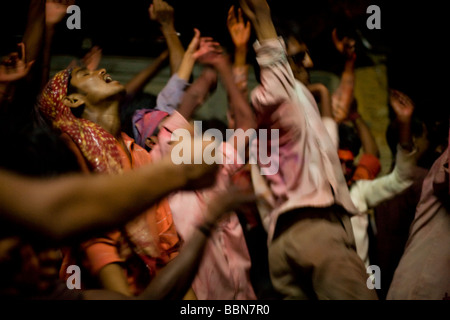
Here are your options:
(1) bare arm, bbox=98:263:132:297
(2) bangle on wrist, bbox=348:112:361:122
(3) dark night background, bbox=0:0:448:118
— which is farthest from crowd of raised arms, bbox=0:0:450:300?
(2) bangle on wrist, bbox=348:112:361:122

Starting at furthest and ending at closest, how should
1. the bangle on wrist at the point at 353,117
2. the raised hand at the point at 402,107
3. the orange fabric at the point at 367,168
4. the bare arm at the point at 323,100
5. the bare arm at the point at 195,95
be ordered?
the bangle on wrist at the point at 353,117 → the orange fabric at the point at 367,168 → the bare arm at the point at 323,100 → the raised hand at the point at 402,107 → the bare arm at the point at 195,95

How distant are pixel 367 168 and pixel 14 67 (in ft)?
7.51

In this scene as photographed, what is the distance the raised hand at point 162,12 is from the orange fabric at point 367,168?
1.54 metres

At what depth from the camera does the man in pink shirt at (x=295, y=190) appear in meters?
2.33

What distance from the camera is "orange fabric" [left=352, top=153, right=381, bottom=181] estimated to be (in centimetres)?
368

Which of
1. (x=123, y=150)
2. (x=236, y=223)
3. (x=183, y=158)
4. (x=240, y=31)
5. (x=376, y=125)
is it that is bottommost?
(x=376, y=125)

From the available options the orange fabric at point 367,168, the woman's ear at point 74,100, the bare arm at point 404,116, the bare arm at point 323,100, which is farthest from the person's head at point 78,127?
the orange fabric at point 367,168

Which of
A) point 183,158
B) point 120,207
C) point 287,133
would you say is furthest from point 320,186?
point 120,207

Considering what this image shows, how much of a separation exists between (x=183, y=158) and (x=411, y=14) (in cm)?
341

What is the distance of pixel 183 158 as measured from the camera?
1417 mm

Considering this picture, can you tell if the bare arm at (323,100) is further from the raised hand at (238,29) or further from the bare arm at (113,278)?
the bare arm at (113,278)

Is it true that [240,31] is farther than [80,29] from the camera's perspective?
No

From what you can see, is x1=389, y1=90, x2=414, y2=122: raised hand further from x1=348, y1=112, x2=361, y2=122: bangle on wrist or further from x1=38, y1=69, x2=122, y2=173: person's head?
x1=38, y1=69, x2=122, y2=173: person's head
